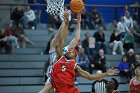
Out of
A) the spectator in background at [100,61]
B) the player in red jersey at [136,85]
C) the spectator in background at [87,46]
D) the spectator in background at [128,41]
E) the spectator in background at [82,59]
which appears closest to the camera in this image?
the player in red jersey at [136,85]

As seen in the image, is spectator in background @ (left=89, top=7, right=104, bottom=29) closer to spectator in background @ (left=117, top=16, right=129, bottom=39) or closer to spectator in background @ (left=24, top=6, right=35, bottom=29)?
spectator in background @ (left=117, top=16, right=129, bottom=39)

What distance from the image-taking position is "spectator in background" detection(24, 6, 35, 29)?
17125 mm

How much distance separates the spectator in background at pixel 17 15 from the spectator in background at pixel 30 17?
0.86ft

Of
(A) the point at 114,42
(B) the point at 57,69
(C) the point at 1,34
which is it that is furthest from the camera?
(A) the point at 114,42

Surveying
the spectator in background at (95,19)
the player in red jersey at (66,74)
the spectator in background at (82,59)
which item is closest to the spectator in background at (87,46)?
the spectator in background at (82,59)

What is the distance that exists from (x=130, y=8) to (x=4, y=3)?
534 cm

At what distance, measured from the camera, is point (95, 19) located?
18.1m

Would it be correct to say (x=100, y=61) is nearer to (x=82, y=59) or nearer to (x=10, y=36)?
(x=82, y=59)

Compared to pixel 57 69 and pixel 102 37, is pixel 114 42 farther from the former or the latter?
pixel 57 69

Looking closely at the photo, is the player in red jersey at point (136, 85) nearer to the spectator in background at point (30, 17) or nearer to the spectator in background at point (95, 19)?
the spectator in background at point (30, 17)

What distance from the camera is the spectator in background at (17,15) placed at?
16.7 meters

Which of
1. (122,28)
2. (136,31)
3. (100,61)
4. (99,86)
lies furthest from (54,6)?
(136,31)

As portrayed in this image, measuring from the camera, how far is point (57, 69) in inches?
318

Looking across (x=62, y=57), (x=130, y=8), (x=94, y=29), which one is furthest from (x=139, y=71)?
(x=130, y=8)
